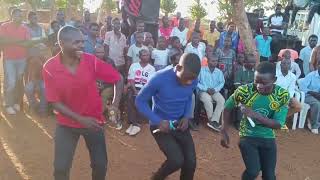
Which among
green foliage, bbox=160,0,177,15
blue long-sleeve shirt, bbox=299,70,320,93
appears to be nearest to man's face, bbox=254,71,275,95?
blue long-sleeve shirt, bbox=299,70,320,93

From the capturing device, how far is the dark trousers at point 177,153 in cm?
446

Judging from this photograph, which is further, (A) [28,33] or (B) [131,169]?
(A) [28,33]

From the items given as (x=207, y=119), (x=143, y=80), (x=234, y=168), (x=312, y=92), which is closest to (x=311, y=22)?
(x=312, y=92)

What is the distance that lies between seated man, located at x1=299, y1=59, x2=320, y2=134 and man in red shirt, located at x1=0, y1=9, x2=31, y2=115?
5553 mm

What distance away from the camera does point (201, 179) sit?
562 centimetres

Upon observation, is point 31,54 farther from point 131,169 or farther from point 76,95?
point 76,95

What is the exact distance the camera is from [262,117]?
425 cm

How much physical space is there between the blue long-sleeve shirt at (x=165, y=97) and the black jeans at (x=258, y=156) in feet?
2.38

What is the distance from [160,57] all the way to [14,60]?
2.75 metres

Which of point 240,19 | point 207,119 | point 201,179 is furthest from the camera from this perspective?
point 240,19

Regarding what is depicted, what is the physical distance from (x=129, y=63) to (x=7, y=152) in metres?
3.31

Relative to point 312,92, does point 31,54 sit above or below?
above

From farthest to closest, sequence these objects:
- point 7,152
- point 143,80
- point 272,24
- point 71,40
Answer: point 272,24
point 143,80
point 7,152
point 71,40

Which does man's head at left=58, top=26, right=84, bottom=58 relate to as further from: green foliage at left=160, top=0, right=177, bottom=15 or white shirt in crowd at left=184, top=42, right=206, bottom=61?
green foliage at left=160, top=0, right=177, bottom=15
